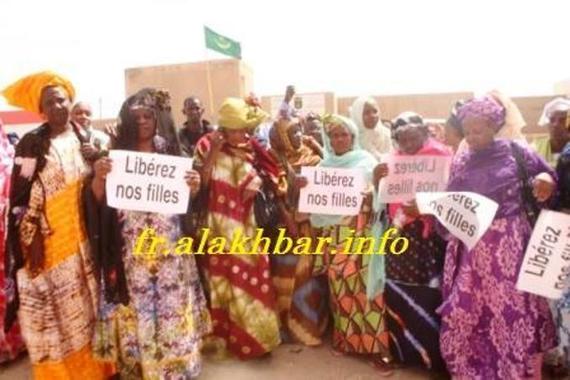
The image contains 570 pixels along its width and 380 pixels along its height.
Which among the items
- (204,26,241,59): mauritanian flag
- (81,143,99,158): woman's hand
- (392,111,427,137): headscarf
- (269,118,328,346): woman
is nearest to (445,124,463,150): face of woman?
(392,111,427,137): headscarf

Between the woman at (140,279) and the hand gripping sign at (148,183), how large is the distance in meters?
0.11

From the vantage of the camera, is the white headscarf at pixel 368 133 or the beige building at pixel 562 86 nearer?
the white headscarf at pixel 368 133

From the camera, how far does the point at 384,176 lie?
402 cm

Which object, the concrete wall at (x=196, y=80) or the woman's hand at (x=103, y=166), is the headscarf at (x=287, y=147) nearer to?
the woman's hand at (x=103, y=166)

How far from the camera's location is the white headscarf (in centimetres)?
500

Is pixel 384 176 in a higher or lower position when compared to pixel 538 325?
higher

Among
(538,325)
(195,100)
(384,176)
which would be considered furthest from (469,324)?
(195,100)

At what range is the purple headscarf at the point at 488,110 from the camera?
3406 mm

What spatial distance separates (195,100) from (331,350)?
3.07m

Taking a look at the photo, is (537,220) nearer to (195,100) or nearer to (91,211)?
(91,211)

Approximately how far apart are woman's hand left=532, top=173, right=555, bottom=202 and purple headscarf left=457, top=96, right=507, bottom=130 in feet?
1.39

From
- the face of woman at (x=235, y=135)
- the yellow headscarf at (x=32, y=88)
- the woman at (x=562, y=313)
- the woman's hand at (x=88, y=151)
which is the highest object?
the yellow headscarf at (x=32, y=88)

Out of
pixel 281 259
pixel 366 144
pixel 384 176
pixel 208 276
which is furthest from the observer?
pixel 366 144

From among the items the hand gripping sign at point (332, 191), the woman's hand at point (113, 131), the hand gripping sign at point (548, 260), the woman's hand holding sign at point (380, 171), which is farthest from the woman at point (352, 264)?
the woman's hand at point (113, 131)
